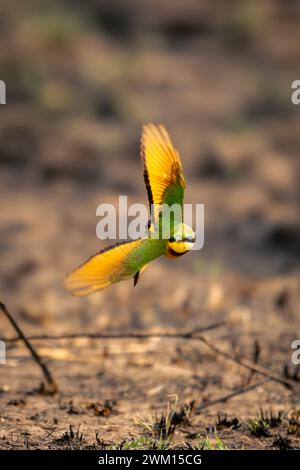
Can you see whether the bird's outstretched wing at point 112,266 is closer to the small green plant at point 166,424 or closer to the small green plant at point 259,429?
the small green plant at point 166,424

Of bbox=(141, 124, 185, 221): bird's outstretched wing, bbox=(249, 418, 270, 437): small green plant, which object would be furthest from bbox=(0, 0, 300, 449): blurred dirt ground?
bbox=(141, 124, 185, 221): bird's outstretched wing

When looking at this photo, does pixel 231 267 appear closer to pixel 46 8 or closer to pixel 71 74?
pixel 71 74

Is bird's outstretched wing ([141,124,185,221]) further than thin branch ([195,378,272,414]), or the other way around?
thin branch ([195,378,272,414])

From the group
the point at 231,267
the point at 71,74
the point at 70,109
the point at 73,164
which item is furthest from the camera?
the point at 71,74

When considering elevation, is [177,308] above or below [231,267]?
below

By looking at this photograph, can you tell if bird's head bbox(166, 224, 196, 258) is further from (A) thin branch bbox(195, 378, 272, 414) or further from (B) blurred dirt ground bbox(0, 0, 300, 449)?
(A) thin branch bbox(195, 378, 272, 414)

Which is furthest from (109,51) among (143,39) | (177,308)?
(177,308)

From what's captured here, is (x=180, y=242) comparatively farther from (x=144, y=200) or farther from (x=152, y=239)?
(x=144, y=200)
